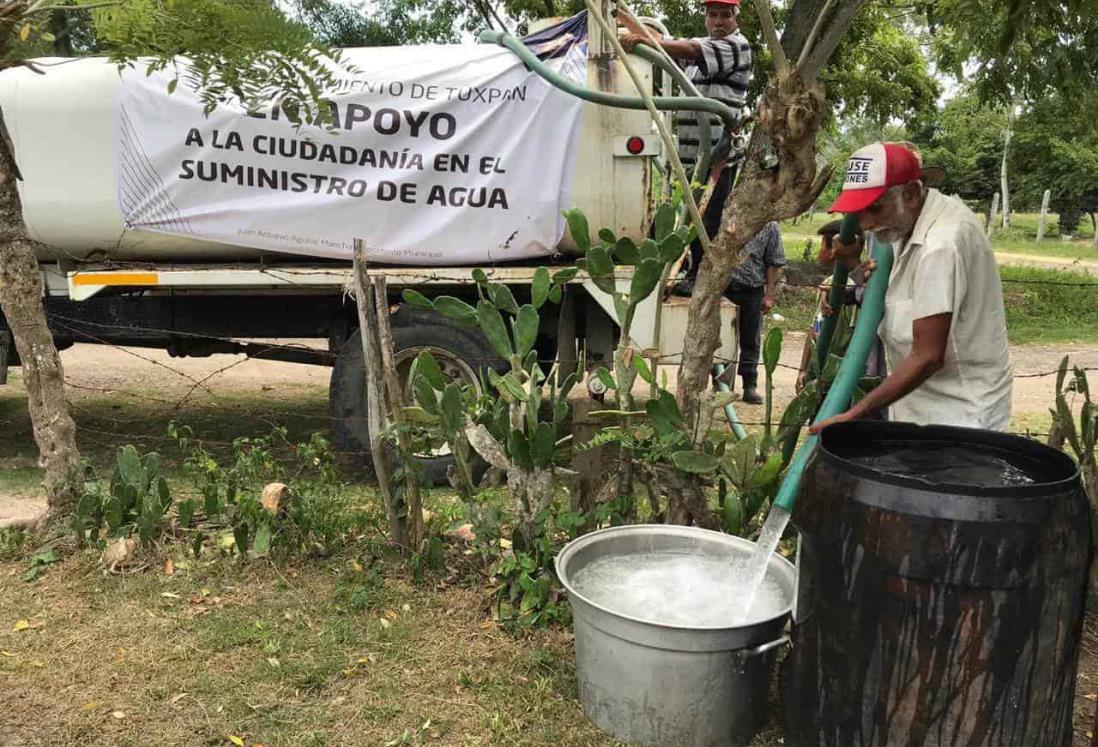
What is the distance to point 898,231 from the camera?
9.09 ft

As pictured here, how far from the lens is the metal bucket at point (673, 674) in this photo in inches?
96.5

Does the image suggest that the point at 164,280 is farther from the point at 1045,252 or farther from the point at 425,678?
the point at 1045,252

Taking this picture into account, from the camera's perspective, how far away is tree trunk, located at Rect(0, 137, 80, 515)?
11.6 ft

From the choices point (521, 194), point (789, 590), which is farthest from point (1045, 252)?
point (789, 590)

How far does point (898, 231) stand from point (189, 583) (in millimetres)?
2791

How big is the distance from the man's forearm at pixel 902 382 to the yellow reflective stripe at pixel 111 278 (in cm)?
370

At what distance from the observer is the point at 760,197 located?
3000 mm

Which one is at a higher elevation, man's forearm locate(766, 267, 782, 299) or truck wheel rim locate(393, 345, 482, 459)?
man's forearm locate(766, 267, 782, 299)

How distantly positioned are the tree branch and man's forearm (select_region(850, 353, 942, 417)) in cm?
92

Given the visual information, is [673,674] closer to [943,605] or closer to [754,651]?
[754,651]

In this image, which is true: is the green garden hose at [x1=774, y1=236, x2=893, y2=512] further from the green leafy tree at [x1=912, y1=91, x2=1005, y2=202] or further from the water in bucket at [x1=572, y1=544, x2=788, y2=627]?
the green leafy tree at [x1=912, y1=91, x2=1005, y2=202]

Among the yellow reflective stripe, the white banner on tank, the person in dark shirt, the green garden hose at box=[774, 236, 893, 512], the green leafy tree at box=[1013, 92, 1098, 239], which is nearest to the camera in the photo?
the green garden hose at box=[774, 236, 893, 512]

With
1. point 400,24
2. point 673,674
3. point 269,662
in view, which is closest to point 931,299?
point 673,674

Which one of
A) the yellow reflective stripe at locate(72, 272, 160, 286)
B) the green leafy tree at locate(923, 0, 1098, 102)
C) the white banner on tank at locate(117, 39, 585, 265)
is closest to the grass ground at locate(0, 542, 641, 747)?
the yellow reflective stripe at locate(72, 272, 160, 286)
